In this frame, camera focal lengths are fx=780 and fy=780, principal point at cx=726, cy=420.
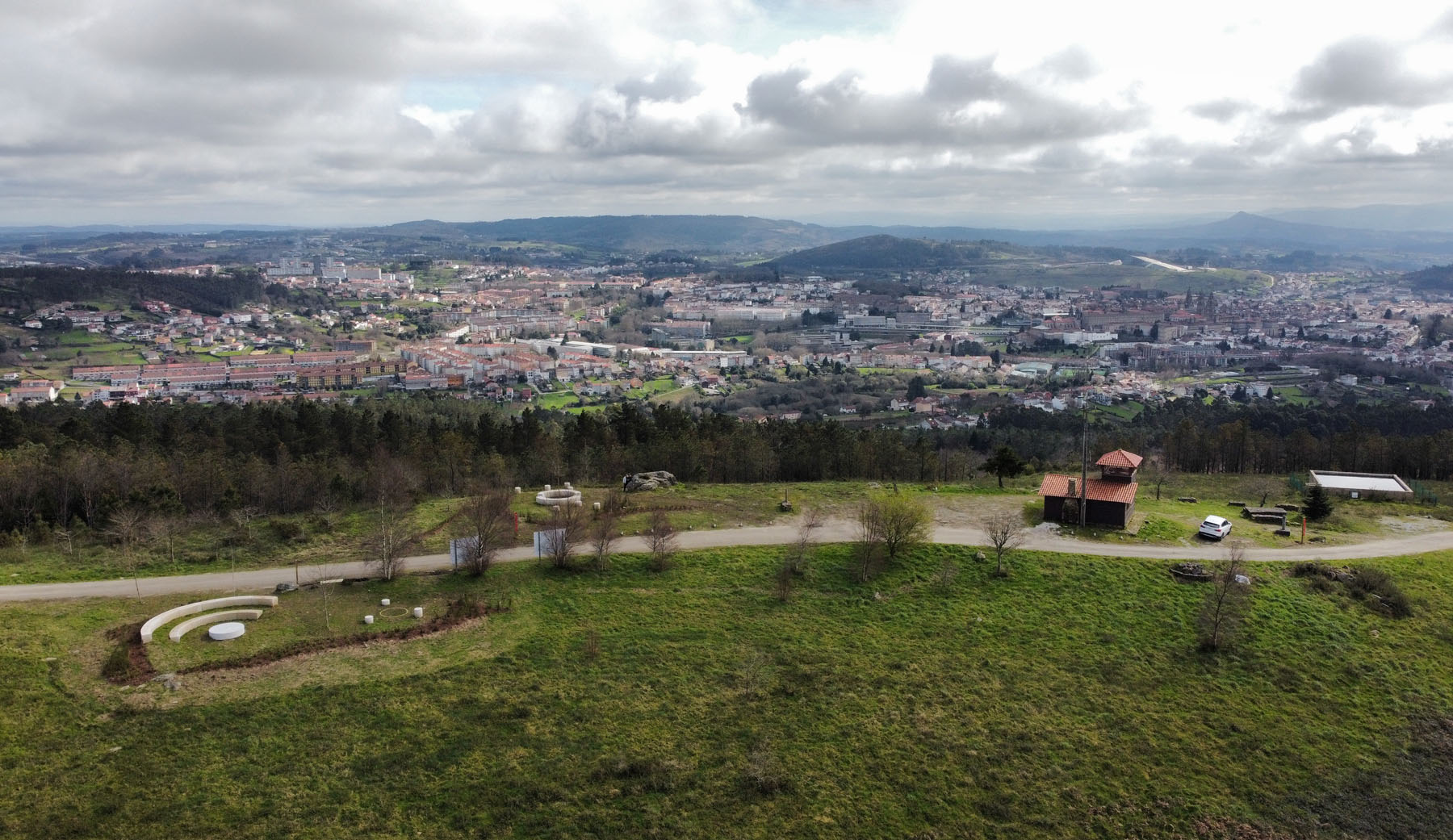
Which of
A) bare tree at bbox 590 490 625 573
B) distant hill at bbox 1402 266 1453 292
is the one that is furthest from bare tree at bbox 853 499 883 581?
distant hill at bbox 1402 266 1453 292

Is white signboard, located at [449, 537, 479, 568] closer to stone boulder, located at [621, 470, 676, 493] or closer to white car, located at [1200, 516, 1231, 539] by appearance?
stone boulder, located at [621, 470, 676, 493]

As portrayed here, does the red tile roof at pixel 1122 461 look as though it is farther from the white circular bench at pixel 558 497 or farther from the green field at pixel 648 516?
the white circular bench at pixel 558 497

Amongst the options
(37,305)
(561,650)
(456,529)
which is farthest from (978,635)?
(37,305)

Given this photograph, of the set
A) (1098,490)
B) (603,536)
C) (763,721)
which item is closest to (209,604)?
(603,536)

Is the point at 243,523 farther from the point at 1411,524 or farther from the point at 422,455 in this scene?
the point at 1411,524

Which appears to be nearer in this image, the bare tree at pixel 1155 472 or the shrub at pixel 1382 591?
the shrub at pixel 1382 591

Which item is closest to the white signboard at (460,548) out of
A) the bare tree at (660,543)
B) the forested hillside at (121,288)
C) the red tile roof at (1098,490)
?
the bare tree at (660,543)

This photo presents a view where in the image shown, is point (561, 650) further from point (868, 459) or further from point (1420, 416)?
point (1420, 416)
